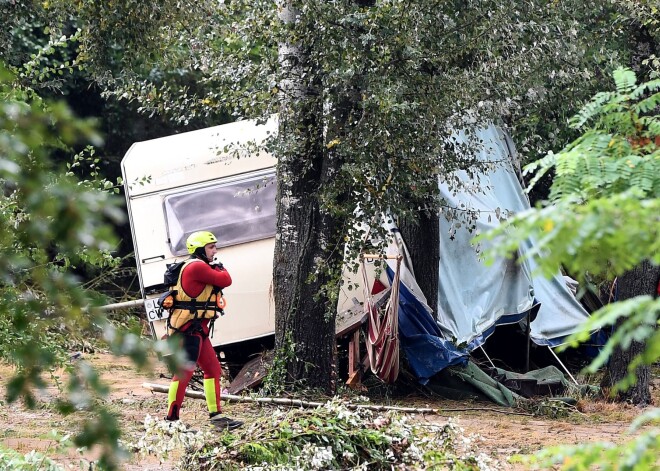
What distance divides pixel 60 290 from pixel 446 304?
930 cm

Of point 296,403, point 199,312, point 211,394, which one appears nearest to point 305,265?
point 296,403

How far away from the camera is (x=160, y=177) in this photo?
10844 millimetres

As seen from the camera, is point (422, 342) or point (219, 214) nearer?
point (422, 342)

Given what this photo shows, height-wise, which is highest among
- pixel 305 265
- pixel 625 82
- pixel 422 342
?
pixel 305 265

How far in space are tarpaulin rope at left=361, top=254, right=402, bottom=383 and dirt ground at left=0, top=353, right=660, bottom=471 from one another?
1.51 ft

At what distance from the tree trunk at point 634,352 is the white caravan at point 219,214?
8.68 ft

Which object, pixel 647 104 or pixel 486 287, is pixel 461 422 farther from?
pixel 647 104

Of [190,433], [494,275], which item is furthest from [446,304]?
[190,433]

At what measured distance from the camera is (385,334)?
9805 millimetres

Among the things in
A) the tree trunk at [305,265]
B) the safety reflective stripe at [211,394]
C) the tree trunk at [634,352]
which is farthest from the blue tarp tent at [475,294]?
the safety reflective stripe at [211,394]

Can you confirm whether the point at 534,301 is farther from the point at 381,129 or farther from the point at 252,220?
the point at 381,129

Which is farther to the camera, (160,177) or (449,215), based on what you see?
(160,177)

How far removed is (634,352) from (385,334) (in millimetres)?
2439

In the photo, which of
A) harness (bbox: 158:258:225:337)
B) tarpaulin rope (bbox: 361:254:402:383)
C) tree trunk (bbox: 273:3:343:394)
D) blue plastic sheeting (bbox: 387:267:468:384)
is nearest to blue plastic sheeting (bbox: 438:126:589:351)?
blue plastic sheeting (bbox: 387:267:468:384)
